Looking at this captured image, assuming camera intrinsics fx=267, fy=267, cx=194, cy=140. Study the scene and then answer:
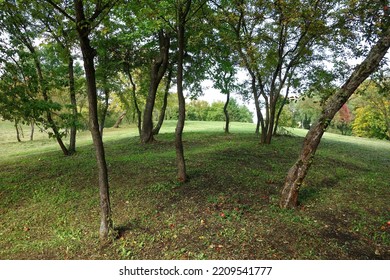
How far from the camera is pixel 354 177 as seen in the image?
10.9m

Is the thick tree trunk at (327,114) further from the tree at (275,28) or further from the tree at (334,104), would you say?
the tree at (275,28)

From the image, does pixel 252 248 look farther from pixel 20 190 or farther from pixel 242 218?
pixel 20 190

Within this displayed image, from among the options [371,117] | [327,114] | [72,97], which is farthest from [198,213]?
[371,117]

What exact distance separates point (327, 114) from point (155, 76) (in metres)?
12.7

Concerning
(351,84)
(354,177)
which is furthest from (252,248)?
(354,177)

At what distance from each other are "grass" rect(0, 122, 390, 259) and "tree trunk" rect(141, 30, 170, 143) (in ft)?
19.0

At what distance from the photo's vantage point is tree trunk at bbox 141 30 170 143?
641 inches

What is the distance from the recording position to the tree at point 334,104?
6023mm

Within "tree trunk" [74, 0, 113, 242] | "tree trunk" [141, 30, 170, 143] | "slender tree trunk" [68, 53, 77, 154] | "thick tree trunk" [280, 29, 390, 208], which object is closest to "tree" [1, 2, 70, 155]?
"slender tree trunk" [68, 53, 77, 154]

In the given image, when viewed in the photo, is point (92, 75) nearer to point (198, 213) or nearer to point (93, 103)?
point (93, 103)

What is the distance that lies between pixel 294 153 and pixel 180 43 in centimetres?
987

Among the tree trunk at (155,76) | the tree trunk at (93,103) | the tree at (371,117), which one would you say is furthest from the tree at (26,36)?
the tree at (371,117)

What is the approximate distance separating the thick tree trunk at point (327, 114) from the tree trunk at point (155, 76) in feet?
37.8

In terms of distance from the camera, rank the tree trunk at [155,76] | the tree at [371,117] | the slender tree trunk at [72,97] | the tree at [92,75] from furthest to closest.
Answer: the tree at [371,117], the tree trunk at [155,76], the slender tree trunk at [72,97], the tree at [92,75]
